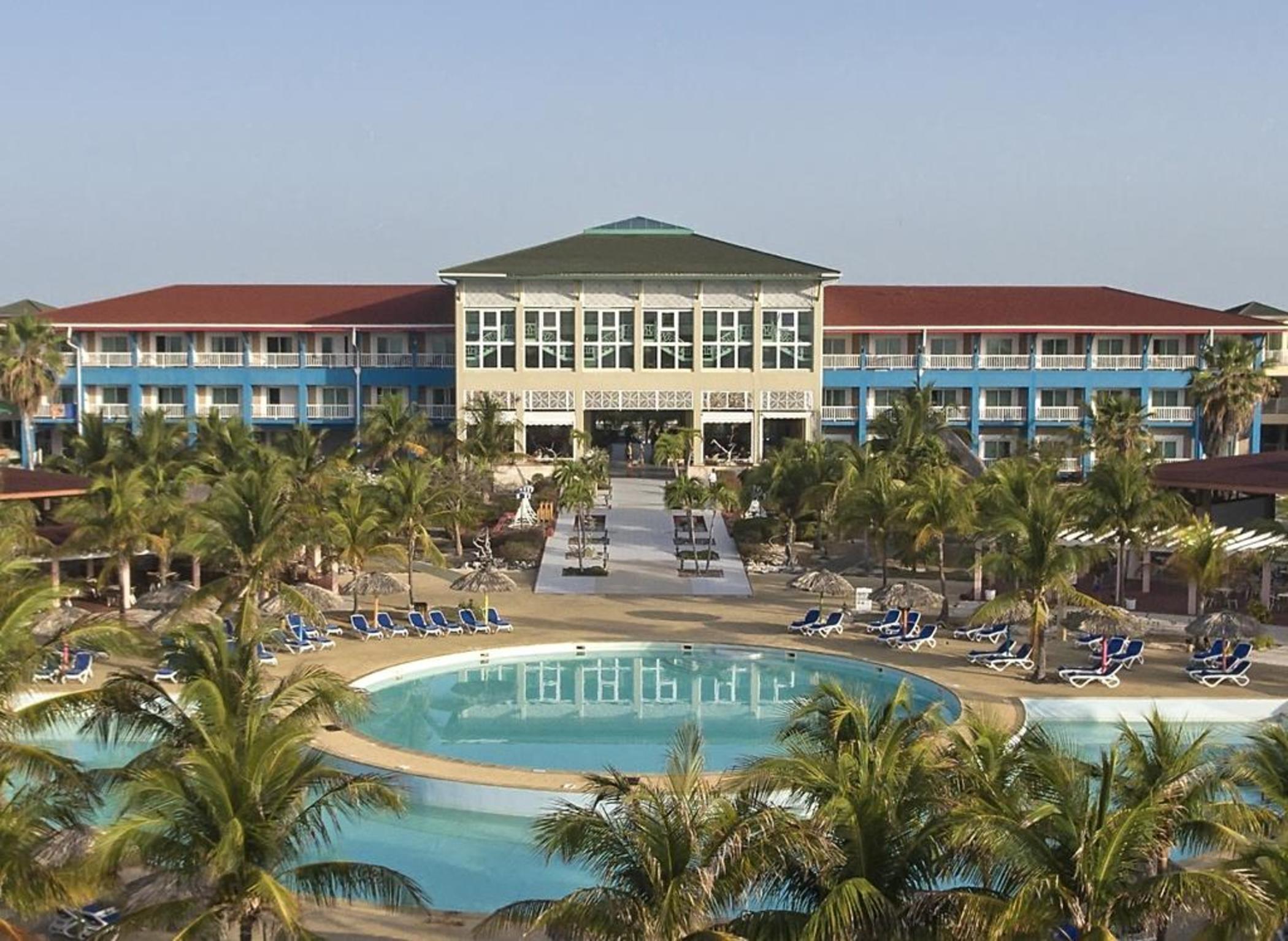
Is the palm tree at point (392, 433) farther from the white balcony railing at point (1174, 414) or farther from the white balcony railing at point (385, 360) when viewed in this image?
the white balcony railing at point (1174, 414)

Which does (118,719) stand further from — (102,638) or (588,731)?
(588,731)

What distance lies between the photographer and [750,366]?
50188 mm

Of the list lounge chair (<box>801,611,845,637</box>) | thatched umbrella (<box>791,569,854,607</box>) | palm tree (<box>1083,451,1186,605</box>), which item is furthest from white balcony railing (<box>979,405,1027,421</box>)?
lounge chair (<box>801,611,845,637</box>)

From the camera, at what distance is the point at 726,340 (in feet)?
164

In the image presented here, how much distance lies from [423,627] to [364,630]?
1188 millimetres

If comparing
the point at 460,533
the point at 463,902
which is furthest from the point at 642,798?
the point at 460,533

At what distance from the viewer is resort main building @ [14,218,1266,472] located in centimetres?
4997

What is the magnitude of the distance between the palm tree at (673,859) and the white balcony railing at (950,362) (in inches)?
1766

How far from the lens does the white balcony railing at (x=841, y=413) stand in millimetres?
53406

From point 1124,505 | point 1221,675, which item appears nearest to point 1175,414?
point 1124,505

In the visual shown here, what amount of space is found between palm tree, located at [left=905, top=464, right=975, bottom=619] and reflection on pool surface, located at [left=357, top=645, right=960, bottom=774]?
12.7 feet

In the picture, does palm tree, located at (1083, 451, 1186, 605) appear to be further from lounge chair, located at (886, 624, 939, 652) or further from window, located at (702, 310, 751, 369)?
window, located at (702, 310, 751, 369)

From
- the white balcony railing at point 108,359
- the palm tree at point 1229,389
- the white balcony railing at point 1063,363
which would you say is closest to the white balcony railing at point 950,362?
the white balcony railing at point 1063,363

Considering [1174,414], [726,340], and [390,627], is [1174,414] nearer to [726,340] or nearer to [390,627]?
[726,340]
